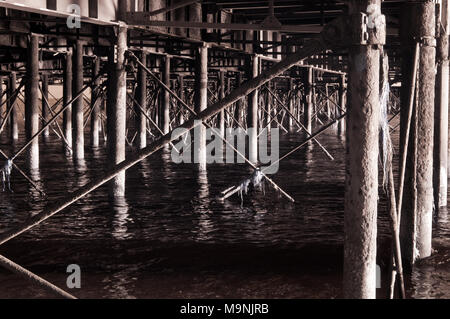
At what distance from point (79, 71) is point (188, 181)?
20.8ft

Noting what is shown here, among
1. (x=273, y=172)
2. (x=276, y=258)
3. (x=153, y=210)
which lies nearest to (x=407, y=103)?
(x=276, y=258)

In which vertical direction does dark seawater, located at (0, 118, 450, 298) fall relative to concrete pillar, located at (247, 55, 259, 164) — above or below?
below

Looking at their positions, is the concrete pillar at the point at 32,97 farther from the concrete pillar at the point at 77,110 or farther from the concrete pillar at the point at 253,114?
the concrete pillar at the point at 253,114

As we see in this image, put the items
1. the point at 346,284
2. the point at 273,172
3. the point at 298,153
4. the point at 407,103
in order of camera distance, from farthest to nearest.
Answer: the point at 298,153, the point at 273,172, the point at 407,103, the point at 346,284

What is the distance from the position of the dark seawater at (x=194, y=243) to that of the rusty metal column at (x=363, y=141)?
86.9 inches

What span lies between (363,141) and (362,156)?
0.47 ft

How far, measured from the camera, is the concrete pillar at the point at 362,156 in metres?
6.29

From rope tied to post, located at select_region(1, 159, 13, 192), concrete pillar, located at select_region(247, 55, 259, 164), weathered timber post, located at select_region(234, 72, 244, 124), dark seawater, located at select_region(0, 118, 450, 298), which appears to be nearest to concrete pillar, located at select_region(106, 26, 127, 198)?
dark seawater, located at select_region(0, 118, 450, 298)

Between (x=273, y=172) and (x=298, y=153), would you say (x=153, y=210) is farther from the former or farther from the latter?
(x=298, y=153)

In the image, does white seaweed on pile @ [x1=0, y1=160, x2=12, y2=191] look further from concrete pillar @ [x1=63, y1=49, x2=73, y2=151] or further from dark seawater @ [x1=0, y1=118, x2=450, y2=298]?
concrete pillar @ [x1=63, y1=49, x2=73, y2=151]

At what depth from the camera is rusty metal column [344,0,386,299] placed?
6281 millimetres

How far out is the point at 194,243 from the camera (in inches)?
442

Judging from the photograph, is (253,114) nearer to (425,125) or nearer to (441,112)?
(441,112)
